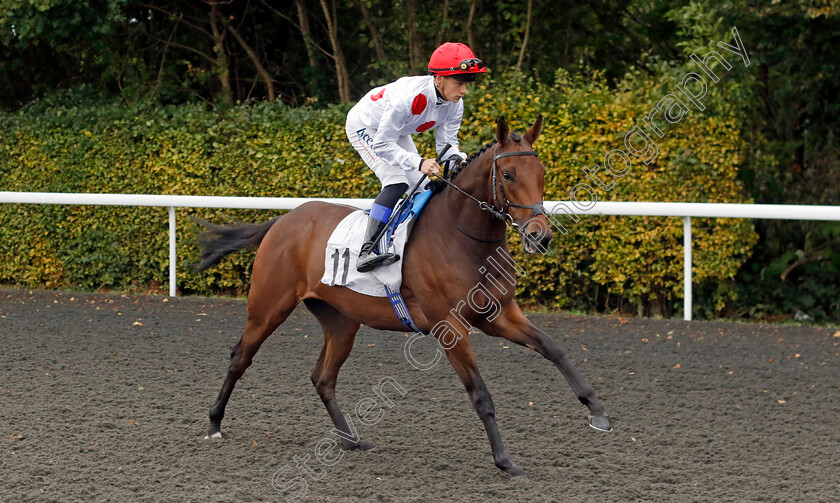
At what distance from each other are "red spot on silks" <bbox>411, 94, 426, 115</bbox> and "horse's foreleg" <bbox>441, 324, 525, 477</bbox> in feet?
3.64

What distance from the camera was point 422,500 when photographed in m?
3.88

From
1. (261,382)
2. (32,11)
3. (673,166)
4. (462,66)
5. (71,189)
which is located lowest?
(261,382)

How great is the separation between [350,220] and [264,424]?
4.27ft

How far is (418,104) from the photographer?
4.48 m

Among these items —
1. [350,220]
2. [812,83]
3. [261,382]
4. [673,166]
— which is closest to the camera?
[350,220]

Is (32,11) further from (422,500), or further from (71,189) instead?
(422,500)

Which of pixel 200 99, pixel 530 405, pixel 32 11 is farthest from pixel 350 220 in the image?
pixel 200 99

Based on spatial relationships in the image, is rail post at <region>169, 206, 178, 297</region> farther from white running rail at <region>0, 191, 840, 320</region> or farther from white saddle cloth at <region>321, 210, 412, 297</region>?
white saddle cloth at <region>321, 210, 412, 297</region>

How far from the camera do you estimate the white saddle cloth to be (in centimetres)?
457

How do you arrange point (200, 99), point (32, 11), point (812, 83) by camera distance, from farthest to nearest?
point (200, 99) < point (32, 11) < point (812, 83)

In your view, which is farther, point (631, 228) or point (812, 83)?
point (812, 83)

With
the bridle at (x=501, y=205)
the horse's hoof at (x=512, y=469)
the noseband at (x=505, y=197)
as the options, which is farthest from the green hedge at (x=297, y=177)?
the horse's hoof at (x=512, y=469)

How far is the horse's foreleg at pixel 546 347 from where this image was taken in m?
4.12

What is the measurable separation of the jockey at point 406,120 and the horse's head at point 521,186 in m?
0.34
